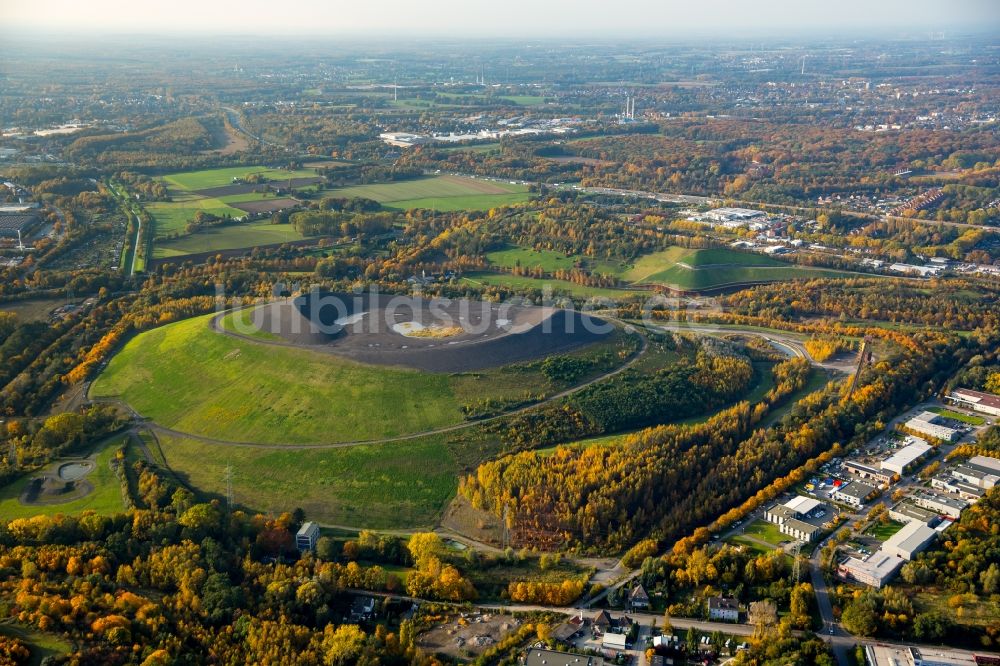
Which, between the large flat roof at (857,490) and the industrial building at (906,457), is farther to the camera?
the industrial building at (906,457)

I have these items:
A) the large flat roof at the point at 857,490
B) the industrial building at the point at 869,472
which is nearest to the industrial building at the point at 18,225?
the industrial building at the point at 869,472

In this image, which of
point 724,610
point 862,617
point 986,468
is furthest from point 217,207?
point 862,617

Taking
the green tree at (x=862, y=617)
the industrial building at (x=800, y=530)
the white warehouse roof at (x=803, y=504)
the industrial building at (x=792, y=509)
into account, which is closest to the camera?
the green tree at (x=862, y=617)

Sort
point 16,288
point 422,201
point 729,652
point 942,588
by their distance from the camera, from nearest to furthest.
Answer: point 729,652
point 942,588
point 16,288
point 422,201

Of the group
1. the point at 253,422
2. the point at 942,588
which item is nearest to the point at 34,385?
the point at 253,422

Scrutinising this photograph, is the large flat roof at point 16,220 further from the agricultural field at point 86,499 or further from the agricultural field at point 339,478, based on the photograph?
the agricultural field at point 339,478

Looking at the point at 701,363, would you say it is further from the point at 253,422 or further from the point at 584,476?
the point at 253,422

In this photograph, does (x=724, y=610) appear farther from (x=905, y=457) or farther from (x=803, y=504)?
(x=905, y=457)
